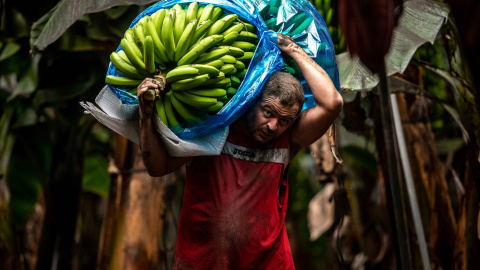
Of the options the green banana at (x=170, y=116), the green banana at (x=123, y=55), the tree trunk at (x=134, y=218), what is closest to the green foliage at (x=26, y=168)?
the tree trunk at (x=134, y=218)

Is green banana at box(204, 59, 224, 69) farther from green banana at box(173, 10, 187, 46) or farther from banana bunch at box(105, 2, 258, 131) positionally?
green banana at box(173, 10, 187, 46)

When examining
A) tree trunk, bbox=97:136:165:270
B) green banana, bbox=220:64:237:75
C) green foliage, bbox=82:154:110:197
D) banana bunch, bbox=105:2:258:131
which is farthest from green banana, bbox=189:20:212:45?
green foliage, bbox=82:154:110:197

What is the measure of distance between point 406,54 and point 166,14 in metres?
0.97

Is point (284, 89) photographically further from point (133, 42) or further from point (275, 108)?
point (133, 42)

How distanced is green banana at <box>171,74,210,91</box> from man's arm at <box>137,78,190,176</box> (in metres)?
0.06

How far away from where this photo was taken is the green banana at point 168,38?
4.83ft

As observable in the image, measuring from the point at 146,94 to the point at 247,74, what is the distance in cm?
31

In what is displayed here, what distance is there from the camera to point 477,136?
2.15 metres

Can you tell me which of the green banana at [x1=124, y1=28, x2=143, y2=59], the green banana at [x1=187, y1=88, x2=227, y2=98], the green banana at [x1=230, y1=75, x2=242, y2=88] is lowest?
the green banana at [x1=230, y1=75, x2=242, y2=88]

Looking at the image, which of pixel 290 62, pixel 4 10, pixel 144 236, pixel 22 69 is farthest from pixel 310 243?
pixel 290 62

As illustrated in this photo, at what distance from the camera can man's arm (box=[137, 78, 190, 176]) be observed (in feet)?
4.55

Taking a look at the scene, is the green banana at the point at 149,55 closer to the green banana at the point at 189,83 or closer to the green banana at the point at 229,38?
the green banana at the point at 189,83

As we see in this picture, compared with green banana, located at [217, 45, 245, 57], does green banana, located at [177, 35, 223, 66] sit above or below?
above

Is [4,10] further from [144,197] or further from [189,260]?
[189,260]
